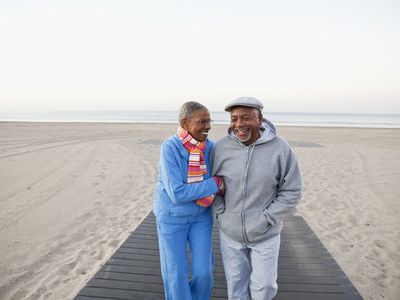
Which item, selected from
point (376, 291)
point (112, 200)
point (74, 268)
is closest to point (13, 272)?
point (74, 268)

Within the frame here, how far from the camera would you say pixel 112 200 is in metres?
6.96

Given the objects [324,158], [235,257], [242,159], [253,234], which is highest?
[242,159]

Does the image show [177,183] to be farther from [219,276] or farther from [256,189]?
[219,276]

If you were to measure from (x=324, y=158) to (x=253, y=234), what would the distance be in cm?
1130

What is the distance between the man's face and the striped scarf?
32cm

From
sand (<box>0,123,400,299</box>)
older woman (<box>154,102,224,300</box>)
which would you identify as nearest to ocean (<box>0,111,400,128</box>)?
sand (<box>0,123,400,299</box>)

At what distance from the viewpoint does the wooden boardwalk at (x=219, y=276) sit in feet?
9.91

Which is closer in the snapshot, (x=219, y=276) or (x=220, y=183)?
(x=220, y=183)

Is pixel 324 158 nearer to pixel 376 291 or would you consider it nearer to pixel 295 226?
pixel 295 226

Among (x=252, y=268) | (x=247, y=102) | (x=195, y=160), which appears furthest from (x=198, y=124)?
(x=252, y=268)

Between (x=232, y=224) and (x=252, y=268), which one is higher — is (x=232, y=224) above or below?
above

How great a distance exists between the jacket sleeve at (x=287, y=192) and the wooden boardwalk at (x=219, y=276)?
1293 millimetres

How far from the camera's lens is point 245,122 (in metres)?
2.21

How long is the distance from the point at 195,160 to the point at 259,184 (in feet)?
1.72
